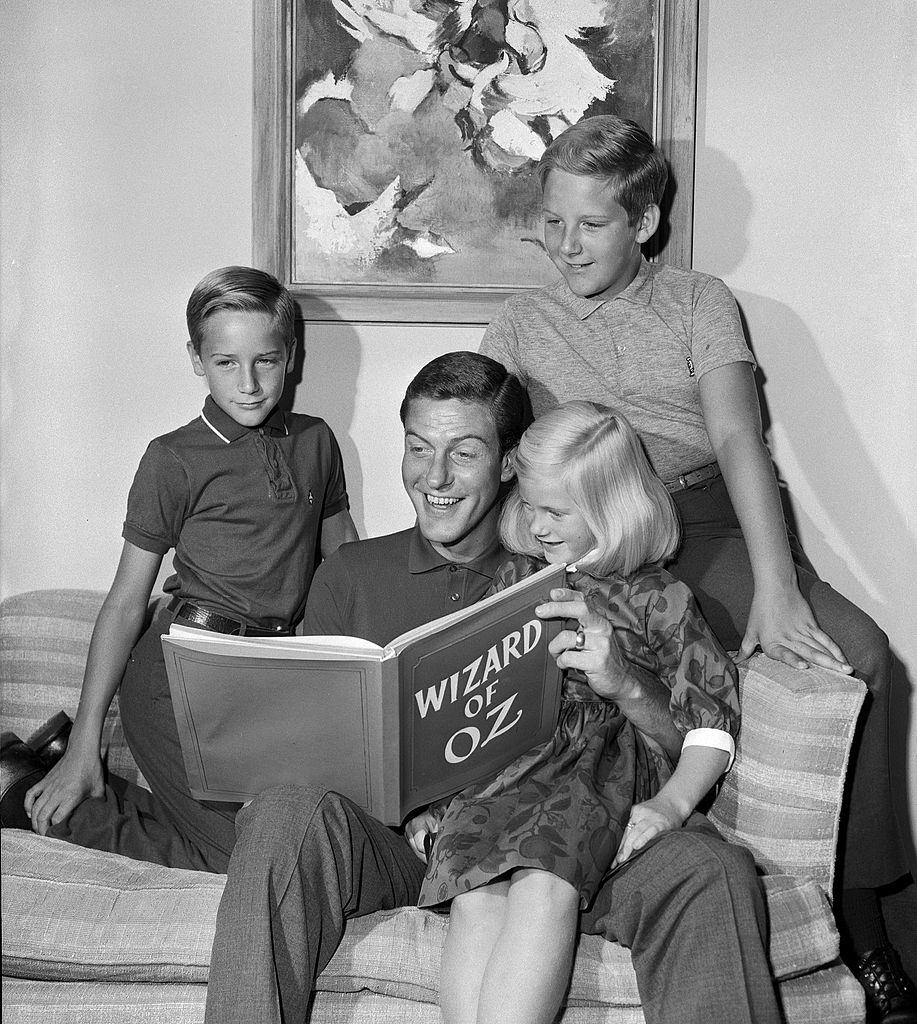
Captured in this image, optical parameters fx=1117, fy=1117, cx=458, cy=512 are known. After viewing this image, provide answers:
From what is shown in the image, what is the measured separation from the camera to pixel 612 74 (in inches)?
97.0

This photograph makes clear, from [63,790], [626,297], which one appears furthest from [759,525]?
[63,790]

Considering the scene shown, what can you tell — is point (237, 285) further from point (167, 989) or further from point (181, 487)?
point (167, 989)

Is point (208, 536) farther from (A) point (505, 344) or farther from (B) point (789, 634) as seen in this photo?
(B) point (789, 634)

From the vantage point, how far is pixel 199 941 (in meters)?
1.67

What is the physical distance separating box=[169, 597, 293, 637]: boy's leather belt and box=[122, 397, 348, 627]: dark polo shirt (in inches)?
0.8

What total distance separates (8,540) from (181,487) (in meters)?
0.58

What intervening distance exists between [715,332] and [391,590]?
83cm

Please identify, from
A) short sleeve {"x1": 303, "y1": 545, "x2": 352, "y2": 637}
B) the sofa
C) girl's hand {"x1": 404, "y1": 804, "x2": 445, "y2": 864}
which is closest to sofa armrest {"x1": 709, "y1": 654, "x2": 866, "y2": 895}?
the sofa

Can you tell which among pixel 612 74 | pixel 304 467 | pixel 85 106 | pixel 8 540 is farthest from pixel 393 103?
pixel 8 540

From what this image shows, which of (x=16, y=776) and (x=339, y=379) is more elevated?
(x=339, y=379)

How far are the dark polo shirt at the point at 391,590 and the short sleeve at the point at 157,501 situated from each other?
37cm

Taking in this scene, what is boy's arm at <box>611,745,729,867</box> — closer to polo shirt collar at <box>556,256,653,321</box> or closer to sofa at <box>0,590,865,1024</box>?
sofa at <box>0,590,865,1024</box>

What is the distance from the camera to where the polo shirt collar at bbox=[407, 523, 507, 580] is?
6.75 ft

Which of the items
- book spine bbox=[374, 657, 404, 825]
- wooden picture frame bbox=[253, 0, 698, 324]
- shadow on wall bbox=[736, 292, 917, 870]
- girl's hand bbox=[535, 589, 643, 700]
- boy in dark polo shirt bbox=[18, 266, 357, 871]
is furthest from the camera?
shadow on wall bbox=[736, 292, 917, 870]
